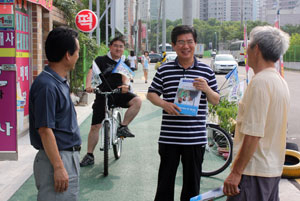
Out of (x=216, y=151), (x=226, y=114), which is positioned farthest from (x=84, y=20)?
(x=216, y=151)

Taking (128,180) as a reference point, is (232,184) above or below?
above

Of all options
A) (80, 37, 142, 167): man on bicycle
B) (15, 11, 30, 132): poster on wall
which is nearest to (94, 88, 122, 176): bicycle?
(80, 37, 142, 167): man on bicycle

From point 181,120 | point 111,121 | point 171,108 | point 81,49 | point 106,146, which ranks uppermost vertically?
point 81,49

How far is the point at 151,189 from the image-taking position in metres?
4.98

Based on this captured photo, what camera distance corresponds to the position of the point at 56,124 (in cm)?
257

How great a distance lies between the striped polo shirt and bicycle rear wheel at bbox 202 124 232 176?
84.0 inches

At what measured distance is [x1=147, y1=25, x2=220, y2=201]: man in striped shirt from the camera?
3537 millimetres

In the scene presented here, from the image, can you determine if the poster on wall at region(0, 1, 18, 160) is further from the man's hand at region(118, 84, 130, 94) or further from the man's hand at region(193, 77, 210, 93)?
the man's hand at region(193, 77, 210, 93)

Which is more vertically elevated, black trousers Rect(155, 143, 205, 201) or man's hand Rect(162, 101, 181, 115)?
man's hand Rect(162, 101, 181, 115)

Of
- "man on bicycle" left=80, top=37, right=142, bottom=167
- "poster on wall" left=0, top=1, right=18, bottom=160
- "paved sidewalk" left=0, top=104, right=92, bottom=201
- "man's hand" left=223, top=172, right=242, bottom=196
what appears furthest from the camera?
"man on bicycle" left=80, top=37, right=142, bottom=167

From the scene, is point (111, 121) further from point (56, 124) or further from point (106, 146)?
point (56, 124)

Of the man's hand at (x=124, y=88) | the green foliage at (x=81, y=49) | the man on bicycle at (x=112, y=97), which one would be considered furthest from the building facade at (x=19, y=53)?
the man's hand at (x=124, y=88)

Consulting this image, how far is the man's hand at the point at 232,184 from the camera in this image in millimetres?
2471

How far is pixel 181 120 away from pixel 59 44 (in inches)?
55.5
